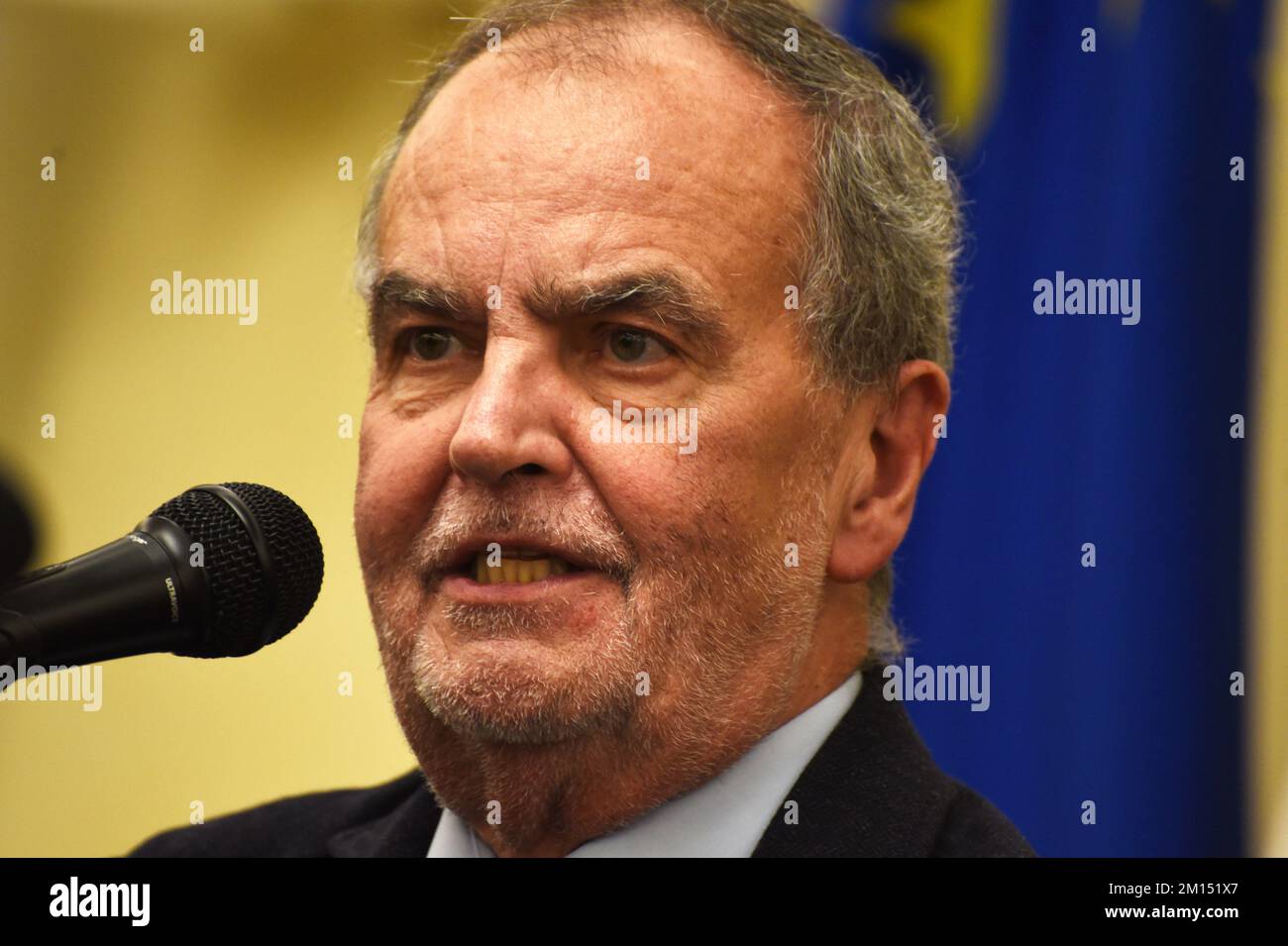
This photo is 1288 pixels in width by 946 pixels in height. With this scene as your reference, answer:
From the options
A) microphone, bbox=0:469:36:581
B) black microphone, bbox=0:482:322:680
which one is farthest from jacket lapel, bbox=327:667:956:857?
microphone, bbox=0:469:36:581

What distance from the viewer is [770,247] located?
2068mm

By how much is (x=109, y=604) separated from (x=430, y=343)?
80cm

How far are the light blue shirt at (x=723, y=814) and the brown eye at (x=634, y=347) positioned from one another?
558 millimetres

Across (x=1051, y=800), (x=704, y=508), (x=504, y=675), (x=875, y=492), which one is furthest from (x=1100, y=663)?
(x=504, y=675)

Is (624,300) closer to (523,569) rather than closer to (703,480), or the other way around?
(703,480)

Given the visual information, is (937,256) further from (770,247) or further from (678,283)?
(678,283)

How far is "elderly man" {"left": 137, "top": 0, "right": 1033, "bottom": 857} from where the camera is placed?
6.33 feet

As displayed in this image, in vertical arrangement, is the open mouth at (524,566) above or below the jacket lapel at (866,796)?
above

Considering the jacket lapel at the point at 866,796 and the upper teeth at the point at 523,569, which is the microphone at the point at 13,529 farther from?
the jacket lapel at the point at 866,796

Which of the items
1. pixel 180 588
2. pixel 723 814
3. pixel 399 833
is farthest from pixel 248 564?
pixel 399 833

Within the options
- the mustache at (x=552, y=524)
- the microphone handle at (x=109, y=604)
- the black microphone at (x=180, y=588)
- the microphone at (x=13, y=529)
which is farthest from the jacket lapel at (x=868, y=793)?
the microphone at (x=13, y=529)

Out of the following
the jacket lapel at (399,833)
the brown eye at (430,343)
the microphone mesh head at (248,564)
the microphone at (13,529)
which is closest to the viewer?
the microphone at (13,529)

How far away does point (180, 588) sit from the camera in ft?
4.90

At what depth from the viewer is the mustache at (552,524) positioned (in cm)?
191
